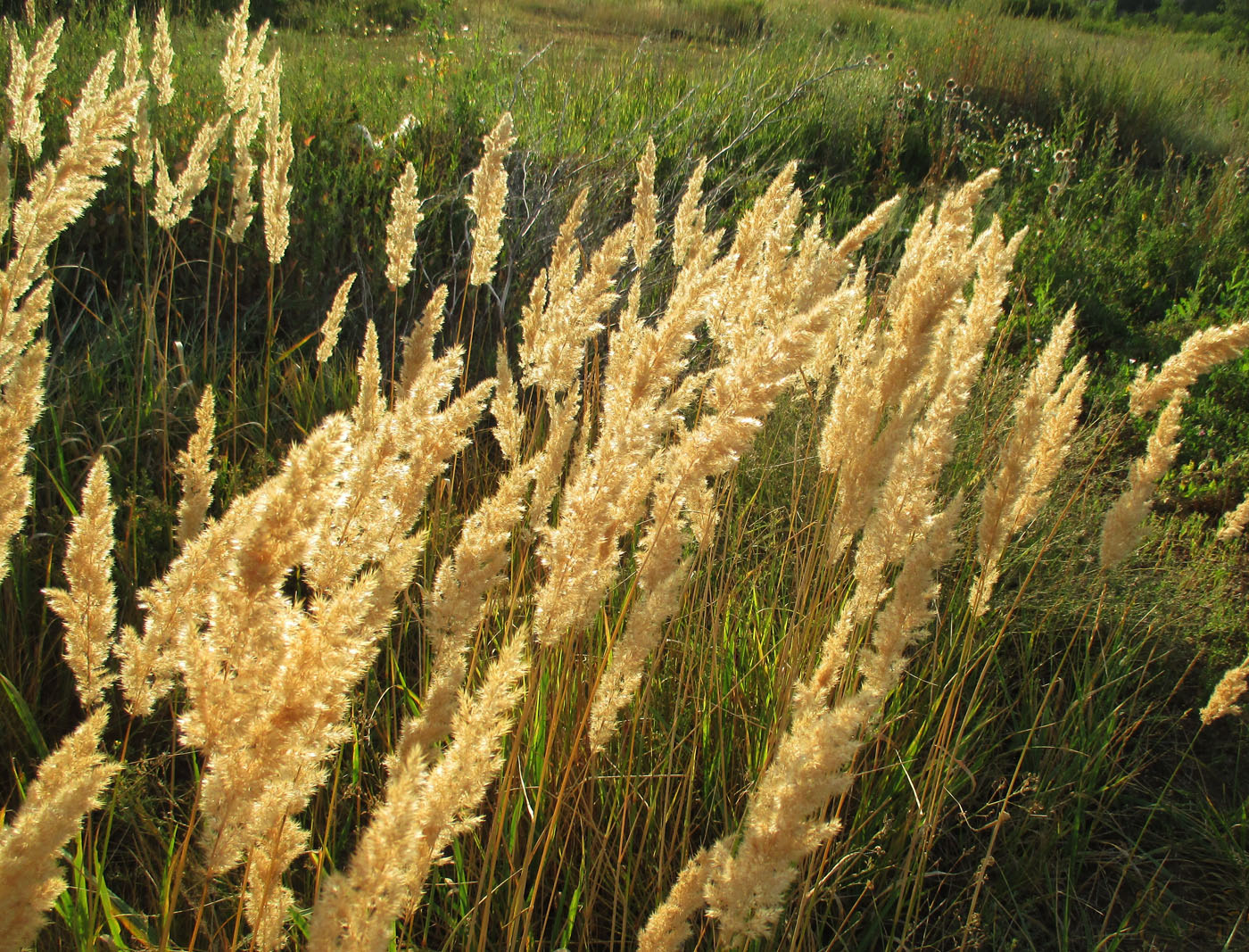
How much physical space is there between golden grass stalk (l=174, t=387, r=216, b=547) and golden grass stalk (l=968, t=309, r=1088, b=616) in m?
1.45

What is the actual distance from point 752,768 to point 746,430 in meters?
1.03

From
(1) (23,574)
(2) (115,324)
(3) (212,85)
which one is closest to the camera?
(1) (23,574)

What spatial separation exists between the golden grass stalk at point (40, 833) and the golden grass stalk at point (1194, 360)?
1.84 metres

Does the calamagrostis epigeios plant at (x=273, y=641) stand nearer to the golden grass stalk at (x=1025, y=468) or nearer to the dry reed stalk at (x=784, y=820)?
the dry reed stalk at (x=784, y=820)

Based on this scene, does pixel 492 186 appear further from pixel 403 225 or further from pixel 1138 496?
pixel 1138 496

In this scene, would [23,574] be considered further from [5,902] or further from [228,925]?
[5,902]

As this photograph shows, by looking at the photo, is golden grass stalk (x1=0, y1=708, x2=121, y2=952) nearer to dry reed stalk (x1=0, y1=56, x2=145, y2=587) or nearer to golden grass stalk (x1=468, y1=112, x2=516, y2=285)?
dry reed stalk (x1=0, y1=56, x2=145, y2=587)

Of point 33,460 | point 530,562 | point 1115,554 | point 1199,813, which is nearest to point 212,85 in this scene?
point 33,460

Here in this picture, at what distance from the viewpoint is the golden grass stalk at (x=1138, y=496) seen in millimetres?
1859

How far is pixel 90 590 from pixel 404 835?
27.4 inches

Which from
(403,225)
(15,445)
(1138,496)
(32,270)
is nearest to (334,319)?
(403,225)

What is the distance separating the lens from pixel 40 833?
2.81 feet

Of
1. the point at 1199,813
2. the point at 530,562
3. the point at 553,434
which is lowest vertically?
the point at 1199,813

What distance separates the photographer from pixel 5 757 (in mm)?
1927
